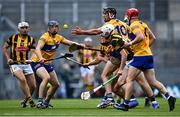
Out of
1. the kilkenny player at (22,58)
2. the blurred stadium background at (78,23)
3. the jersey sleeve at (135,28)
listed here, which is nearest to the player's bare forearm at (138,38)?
the jersey sleeve at (135,28)

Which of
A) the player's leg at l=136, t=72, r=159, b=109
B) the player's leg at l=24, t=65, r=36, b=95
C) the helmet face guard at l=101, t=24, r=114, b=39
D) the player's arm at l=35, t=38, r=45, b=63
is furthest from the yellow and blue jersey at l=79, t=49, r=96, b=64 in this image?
the helmet face guard at l=101, t=24, r=114, b=39

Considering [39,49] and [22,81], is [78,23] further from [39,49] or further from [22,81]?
[39,49]

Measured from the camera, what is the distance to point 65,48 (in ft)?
119

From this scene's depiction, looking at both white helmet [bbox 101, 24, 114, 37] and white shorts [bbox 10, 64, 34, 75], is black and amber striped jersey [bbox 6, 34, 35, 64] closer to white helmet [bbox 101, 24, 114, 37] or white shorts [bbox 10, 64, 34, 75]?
white shorts [bbox 10, 64, 34, 75]

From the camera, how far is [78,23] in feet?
119

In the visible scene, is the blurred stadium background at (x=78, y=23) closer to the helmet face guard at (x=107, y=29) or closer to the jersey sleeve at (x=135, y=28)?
the helmet face guard at (x=107, y=29)

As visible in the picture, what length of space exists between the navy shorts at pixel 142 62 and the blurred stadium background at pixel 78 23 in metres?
14.0

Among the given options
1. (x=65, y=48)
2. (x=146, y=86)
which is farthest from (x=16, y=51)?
(x=65, y=48)

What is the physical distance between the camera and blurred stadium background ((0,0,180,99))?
36.2 metres

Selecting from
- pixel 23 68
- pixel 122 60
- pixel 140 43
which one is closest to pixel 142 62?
pixel 140 43

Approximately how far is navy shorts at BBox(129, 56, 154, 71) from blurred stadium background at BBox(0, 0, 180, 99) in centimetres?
1405

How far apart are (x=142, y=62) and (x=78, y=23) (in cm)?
1620

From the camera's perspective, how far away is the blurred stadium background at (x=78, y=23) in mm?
36188

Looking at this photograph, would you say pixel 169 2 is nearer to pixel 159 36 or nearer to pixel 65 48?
pixel 159 36
